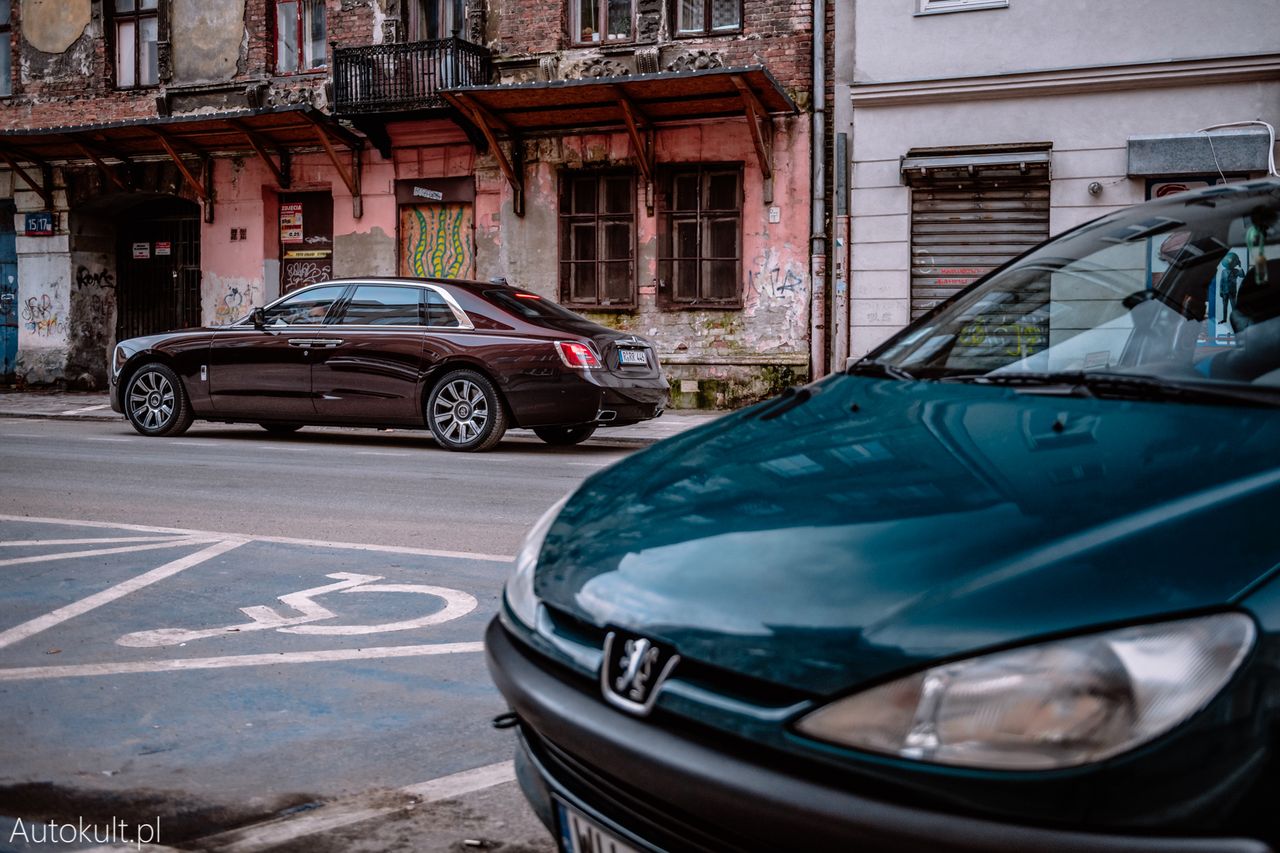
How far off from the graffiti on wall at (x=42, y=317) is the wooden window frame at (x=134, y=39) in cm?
413

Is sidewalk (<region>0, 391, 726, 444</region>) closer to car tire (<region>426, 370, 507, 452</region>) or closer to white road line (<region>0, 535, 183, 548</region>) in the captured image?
car tire (<region>426, 370, 507, 452</region>)

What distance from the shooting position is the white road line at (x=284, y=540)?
252 inches

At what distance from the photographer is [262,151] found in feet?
68.7

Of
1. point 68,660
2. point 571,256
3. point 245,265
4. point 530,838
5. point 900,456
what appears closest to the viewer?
point 900,456

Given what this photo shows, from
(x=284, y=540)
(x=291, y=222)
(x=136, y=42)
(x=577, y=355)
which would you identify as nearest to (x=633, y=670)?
(x=284, y=540)

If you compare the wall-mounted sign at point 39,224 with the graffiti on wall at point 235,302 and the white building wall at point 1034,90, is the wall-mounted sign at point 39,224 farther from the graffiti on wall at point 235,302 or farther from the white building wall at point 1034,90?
the white building wall at point 1034,90

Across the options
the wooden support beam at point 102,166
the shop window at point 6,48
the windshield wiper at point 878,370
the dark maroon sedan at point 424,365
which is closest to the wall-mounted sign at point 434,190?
the wooden support beam at point 102,166

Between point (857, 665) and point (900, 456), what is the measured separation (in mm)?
602

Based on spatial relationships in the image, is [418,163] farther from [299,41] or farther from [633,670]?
[633,670]

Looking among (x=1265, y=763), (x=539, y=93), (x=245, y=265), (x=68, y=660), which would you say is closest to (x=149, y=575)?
(x=68, y=660)

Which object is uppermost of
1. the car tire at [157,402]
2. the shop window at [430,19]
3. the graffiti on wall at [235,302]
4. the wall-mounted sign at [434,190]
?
the shop window at [430,19]

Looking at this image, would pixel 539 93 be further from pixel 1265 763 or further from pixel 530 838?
pixel 1265 763

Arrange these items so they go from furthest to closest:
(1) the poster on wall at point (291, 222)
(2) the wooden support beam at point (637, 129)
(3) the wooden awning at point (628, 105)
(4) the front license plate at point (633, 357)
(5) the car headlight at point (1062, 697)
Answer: (1) the poster on wall at point (291, 222) < (2) the wooden support beam at point (637, 129) < (3) the wooden awning at point (628, 105) < (4) the front license plate at point (633, 357) < (5) the car headlight at point (1062, 697)

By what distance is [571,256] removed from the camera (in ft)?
63.9
